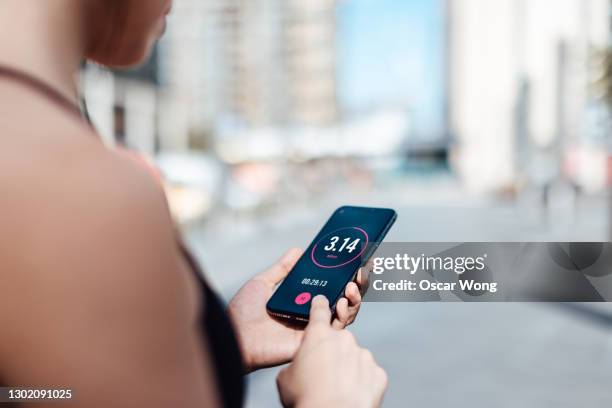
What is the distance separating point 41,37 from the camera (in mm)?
686

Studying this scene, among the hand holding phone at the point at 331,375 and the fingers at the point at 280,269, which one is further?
the fingers at the point at 280,269

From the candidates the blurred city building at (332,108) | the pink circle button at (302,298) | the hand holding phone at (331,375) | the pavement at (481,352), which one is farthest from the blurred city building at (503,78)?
the hand holding phone at (331,375)

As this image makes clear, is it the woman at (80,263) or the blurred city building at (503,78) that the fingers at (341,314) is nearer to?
the woman at (80,263)

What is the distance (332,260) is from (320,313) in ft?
0.66

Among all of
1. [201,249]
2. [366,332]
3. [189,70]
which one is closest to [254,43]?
[189,70]

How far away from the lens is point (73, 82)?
0.73m

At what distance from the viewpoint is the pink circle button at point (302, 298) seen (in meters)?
1.04

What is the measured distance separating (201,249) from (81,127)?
11.1 m

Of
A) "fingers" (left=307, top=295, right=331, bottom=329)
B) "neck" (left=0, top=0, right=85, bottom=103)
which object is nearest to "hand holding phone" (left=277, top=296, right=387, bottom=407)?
"fingers" (left=307, top=295, right=331, bottom=329)

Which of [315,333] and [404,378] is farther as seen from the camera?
[404,378]

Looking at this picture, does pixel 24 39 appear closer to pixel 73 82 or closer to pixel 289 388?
pixel 73 82

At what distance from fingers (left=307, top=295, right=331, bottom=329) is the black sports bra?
14 cm

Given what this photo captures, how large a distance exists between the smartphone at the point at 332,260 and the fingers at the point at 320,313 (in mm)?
43

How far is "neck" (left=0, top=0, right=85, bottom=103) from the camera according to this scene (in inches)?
26.4
